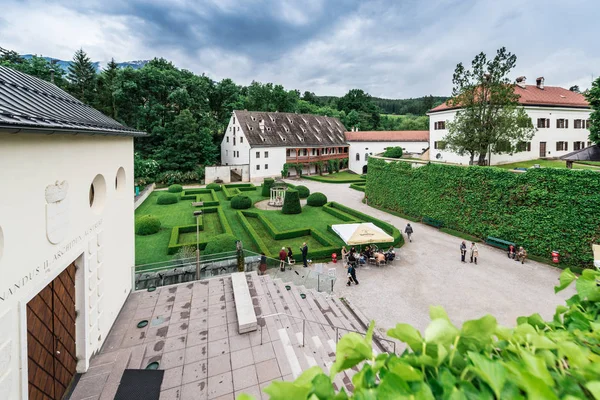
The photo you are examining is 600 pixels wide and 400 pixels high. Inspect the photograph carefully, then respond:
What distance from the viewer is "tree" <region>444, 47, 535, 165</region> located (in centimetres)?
2173

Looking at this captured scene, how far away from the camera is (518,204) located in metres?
17.5

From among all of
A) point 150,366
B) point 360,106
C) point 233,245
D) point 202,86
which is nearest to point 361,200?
point 233,245

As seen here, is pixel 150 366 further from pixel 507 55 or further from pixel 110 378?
pixel 507 55

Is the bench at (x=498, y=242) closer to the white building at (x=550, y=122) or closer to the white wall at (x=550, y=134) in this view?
the white building at (x=550, y=122)

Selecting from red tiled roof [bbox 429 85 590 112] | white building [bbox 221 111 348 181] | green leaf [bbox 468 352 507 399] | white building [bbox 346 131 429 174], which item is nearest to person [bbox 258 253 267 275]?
green leaf [bbox 468 352 507 399]

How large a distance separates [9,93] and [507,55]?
1021 inches

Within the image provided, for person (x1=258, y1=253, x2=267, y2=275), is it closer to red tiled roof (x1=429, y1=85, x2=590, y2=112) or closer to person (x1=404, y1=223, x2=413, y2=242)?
person (x1=404, y1=223, x2=413, y2=242)

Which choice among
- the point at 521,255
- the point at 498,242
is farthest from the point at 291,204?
the point at 521,255

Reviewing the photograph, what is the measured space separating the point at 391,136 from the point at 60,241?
5052 centimetres

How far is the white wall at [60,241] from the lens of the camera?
4.63 m

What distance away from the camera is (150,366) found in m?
7.40

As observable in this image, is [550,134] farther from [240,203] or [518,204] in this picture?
Result: [240,203]

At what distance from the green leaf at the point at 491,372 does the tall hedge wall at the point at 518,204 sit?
1874cm

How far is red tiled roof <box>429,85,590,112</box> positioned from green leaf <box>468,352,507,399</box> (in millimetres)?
33962
